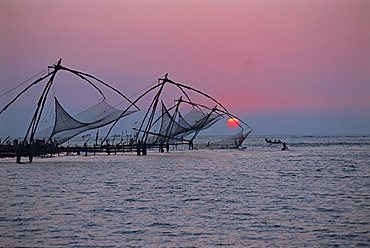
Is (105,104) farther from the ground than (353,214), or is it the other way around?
(105,104)

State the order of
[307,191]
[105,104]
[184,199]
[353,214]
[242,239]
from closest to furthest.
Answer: [242,239] → [353,214] → [184,199] → [307,191] → [105,104]

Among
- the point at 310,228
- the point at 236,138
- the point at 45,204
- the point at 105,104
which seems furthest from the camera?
the point at 236,138

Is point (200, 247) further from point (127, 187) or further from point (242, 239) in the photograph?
point (127, 187)

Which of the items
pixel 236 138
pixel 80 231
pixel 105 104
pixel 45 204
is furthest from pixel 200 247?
pixel 236 138

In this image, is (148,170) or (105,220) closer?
(105,220)

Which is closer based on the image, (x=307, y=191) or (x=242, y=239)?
(x=242, y=239)

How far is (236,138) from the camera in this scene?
204ft

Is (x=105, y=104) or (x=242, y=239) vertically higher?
(x=105, y=104)

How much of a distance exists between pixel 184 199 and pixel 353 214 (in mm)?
4693

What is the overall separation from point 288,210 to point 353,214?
1427 millimetres

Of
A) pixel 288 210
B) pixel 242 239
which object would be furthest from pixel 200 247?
pixel 288 210

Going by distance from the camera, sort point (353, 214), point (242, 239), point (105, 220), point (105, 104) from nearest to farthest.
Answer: point (242, 239) < point (105, 220) < point (353, 214) < point (105, 104)

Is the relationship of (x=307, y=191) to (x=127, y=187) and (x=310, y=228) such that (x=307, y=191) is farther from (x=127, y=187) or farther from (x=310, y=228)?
(x=310, y=228)

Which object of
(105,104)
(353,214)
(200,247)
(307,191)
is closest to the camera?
(200,247)
